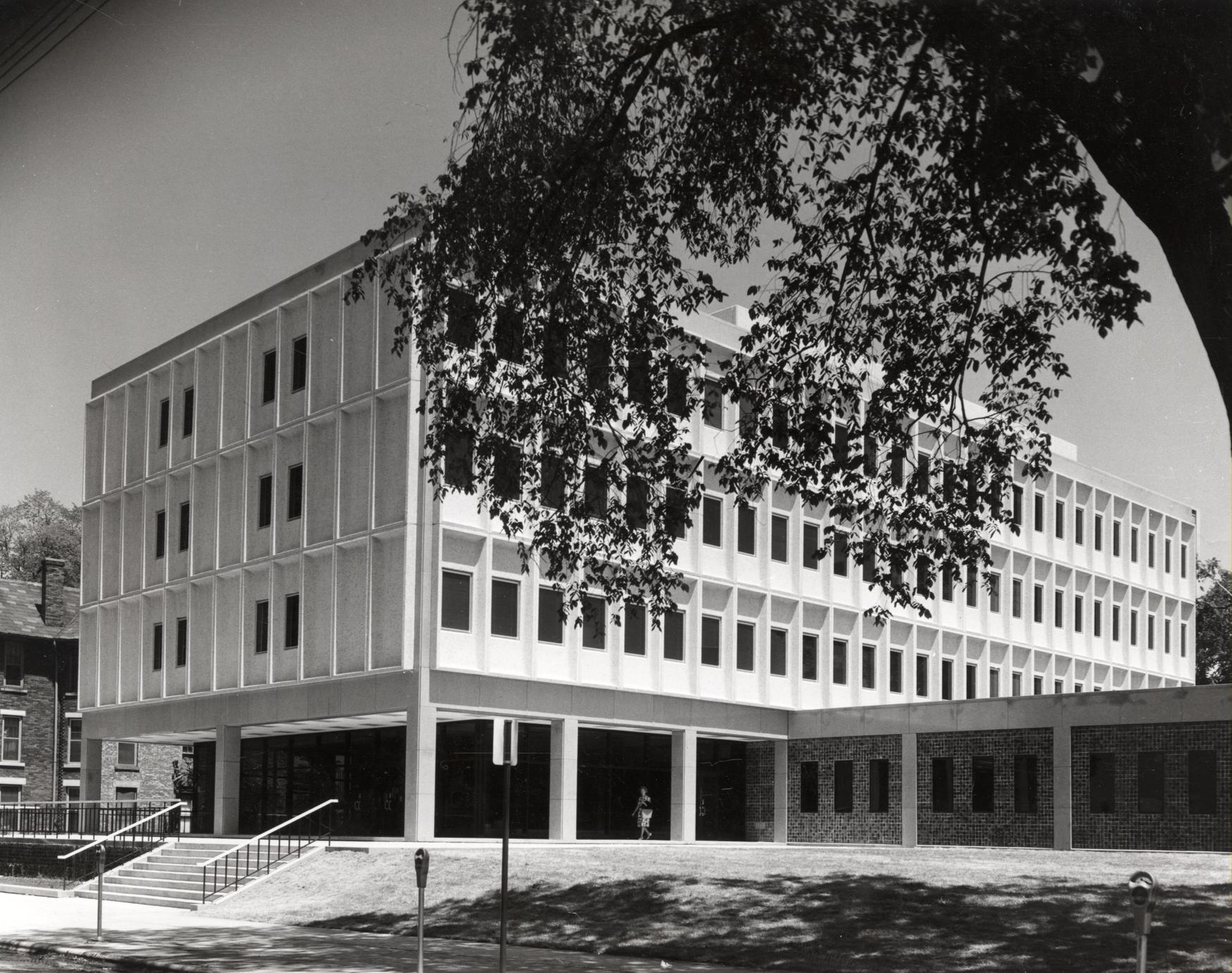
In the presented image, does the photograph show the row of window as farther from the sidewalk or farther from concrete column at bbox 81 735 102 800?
the sidewalk

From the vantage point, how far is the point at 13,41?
11508 mm

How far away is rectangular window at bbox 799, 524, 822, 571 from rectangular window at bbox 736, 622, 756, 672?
127 inches

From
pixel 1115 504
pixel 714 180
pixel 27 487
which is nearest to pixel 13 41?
pixel 714 180

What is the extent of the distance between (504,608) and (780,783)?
12.6m

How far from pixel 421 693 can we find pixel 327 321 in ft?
33.0

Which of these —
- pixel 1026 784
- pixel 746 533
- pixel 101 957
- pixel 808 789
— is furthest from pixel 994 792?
pixel 101 957

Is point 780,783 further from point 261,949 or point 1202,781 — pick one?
point 261,949

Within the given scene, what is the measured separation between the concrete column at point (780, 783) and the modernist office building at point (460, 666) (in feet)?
0.22

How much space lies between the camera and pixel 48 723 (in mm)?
61656

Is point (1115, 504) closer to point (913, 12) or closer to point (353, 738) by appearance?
point (353, 738)

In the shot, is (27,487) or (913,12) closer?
(913,12)

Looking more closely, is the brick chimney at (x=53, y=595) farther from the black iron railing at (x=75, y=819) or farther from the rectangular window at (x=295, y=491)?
the rectangular window at (x=295, y=491)

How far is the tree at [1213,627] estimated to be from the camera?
70.3 metres

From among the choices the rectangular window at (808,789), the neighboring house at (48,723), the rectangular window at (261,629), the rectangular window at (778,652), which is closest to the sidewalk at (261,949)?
the rectangular window at (261,629)
